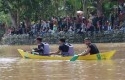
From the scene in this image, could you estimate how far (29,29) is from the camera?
3822cm

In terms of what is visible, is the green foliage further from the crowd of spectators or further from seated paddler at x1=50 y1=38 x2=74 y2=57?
seated paddler at x1=50 y1=38 x2=74 y2=57

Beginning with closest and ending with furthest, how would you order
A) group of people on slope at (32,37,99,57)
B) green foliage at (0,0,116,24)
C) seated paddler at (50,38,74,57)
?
group of people on slope at (32,37,99,57), seated paddler at (50,38,74,57), green foliage at (0,0,116,24)

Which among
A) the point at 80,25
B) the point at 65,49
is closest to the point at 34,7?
the point at 80,25

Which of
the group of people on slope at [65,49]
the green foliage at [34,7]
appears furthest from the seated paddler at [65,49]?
the green foliage at [34,7]

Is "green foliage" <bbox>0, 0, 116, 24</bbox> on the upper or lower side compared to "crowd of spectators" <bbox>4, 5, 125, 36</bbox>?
upper

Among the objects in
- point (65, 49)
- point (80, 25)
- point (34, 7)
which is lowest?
point (65, 49)

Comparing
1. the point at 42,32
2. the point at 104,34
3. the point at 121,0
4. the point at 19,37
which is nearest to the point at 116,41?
the point at 104,34

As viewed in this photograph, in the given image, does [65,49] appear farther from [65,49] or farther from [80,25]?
[80,25]

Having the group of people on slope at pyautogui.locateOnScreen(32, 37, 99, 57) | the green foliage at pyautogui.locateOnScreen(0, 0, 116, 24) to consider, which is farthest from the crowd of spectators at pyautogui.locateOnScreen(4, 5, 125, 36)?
the group of people on slope at pyautogui.locateOnScreen(32, 37, 99, 57)

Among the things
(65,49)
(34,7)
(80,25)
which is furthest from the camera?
(34,7)

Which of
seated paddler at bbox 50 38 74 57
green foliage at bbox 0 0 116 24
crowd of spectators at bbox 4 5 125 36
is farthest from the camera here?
green foliage at bbox 0 0 116 24

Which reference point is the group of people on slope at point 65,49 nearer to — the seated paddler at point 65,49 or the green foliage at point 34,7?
the seated paddler at point 65,49

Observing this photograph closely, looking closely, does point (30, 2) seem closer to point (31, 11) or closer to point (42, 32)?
point (31, 11)

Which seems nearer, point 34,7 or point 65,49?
point 65,49
